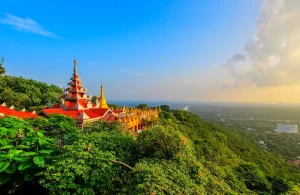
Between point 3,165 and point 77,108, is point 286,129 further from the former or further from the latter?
point 3,165

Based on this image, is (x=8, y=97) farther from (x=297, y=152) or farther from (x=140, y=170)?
(x=297, y=152)

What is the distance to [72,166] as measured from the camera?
6605mm

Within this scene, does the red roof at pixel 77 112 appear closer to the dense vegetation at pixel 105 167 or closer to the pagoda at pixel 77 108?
the pagoda at pixel 77 108

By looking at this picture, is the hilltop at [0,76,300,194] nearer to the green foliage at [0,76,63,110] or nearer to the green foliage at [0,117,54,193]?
the green foliage at [0,117,54,193]

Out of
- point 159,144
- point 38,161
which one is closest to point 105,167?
point 38,161

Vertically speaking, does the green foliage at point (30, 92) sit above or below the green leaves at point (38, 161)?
above

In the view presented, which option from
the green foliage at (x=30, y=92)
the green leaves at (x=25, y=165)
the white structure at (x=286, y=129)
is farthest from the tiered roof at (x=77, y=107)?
the white structure at (x=286, y=129)

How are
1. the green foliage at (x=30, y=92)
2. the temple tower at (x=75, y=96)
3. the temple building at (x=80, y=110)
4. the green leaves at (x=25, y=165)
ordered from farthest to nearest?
the green foliage at (x=30, y=92) < the temple tower at (x=75, y=96) < the temple building at (x=80, y=110) < the green leaves at (x=25, y=165)

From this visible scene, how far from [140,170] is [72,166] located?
2.17m

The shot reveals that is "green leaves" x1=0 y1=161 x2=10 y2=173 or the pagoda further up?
the pagoda

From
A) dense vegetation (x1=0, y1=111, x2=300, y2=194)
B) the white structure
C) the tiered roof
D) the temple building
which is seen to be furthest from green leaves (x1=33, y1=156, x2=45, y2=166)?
the white structure

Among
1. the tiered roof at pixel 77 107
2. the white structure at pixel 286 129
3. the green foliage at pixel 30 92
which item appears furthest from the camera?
the white structure at pixel 286 129

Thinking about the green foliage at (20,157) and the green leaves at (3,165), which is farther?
the green foliage at (20,157)

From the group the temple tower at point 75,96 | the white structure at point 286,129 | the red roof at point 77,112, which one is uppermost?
the temple tower at point 75,96
